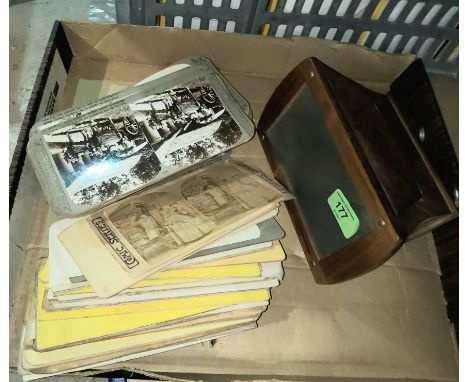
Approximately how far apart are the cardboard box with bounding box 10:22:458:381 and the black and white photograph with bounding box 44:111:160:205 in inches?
2.7

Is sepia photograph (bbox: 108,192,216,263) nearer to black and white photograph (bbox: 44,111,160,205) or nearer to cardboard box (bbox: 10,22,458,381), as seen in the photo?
black and white photograph (bbox: 44,111,160,205)

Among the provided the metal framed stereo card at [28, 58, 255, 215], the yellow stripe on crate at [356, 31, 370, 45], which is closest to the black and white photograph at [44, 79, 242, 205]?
the metal framed stereo card at [28, 58, 255, 215]

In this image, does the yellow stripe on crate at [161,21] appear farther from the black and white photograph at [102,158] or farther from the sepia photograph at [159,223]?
the sepia photograph at [159,223]

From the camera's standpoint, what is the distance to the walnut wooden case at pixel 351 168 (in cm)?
59

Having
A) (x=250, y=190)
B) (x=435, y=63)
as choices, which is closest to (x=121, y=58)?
(x=250, y=190)

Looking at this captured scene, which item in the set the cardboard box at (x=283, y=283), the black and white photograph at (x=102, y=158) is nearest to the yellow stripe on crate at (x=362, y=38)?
the cardboard box at (x=283, y=283)

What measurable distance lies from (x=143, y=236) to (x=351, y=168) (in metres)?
0.31

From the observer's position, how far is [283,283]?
2.43 ft

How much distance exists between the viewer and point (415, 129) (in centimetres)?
79

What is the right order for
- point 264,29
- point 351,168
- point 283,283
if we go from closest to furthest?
1. point 351,168
2. point 283,283
3. point 264,29

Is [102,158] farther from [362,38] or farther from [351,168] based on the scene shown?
[362,38]

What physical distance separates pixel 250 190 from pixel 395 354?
358 millimetres

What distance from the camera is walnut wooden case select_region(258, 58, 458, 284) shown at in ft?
1.94

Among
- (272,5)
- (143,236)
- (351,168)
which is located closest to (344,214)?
(351,168)
